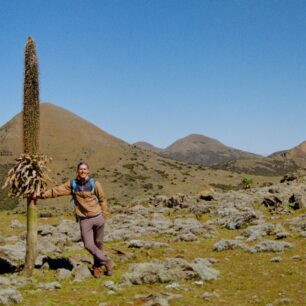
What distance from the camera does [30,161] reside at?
42.0 feet

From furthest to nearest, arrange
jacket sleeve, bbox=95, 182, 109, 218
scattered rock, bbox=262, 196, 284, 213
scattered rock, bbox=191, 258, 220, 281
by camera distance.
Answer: scattered rock, bbox=262, 196, 284, 213
jacket sleeve, bbox=95, 182, 109, 218
scattered rock, bbox=191, 258, 220, 281

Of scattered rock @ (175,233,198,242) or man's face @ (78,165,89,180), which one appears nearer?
man's face @ (78,165,89,180)

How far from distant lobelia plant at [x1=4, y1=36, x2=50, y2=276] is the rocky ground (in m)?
1.46

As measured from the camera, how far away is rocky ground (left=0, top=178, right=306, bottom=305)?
11266 millimetres

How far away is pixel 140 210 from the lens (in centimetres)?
3269

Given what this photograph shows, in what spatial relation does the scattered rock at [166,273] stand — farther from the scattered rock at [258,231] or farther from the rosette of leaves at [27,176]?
the scattered rock at [258,231]

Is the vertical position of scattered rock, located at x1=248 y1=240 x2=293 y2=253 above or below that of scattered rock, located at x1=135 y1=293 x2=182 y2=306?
above

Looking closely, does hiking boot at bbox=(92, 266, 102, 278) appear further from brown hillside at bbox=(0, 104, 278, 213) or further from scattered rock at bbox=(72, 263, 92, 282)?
brown hillside at bbox=(0, 104, 278, 213)

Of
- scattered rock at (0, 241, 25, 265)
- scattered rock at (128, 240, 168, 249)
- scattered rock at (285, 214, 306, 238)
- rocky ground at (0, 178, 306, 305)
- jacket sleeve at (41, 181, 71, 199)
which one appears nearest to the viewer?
rocky ground at (0, 178, 306, 305)

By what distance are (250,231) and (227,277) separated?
799 centimetres

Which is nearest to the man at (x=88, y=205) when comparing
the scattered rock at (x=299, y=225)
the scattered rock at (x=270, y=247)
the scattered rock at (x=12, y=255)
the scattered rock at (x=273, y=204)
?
the scattered rock at (x=12, y=255)

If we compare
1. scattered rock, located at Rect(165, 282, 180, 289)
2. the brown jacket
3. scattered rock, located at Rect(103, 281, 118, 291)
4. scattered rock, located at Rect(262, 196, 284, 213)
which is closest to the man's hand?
the brown jacket

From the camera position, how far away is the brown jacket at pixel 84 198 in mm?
12977

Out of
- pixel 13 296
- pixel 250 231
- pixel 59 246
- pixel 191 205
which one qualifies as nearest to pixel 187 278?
pixel 13 296
